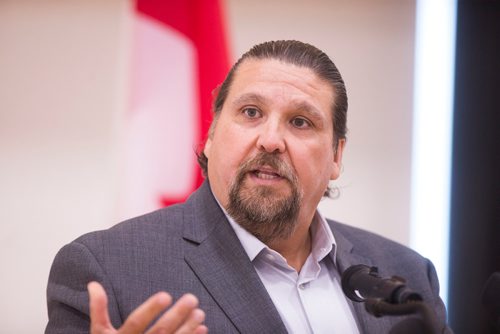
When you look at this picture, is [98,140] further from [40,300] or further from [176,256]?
[176,256]

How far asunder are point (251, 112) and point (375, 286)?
0.80m

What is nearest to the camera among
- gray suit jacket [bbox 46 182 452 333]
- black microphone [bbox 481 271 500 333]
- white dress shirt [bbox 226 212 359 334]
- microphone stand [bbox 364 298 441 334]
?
microphone stand [bbox 364 298 441 334]

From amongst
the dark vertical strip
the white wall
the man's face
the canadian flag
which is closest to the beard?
the man's face

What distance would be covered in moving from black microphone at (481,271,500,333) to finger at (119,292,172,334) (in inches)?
34.2

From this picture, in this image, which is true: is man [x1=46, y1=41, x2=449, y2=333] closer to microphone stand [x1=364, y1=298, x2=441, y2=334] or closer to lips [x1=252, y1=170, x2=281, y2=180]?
lips [x1=252, y1=170, x2=281, y2=180]

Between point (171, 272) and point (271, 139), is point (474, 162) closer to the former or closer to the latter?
point (271, 139)

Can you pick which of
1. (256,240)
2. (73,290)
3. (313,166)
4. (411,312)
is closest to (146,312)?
(73,290)

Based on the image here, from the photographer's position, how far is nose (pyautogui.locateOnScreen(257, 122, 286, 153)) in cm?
182

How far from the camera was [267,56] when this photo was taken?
2.04m

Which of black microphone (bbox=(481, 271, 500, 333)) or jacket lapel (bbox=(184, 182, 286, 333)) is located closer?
black microphone (bbox=(481, 271, 500, 333))

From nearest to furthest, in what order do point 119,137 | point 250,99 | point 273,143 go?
point 273,143 < point 250,99 < point 119,137

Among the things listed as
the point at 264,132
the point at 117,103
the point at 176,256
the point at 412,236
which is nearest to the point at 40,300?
the point at 117,103

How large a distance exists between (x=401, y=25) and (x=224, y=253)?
205 cm

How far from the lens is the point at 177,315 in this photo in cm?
125
